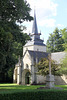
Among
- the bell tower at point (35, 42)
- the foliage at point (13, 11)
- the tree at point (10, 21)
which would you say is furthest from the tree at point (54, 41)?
the foliage at point (13, 11)

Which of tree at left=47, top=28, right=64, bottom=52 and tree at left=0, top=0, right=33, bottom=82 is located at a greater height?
tree at left=47, top=28, right=64, bottom=52

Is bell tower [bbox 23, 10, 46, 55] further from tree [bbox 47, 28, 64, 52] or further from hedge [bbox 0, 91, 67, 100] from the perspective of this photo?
hedge [bbox 0, 91, 67, 100]

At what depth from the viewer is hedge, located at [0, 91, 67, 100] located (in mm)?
9359

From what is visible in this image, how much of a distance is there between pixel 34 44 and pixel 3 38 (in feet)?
122

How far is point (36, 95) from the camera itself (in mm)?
10266

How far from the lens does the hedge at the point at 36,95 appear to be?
9.36 m

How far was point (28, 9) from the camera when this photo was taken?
18.5 metres

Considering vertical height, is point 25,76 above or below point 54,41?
below

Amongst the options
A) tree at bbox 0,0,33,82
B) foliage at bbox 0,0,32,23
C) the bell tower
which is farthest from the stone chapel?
foliage at bbox 0,0,32,23

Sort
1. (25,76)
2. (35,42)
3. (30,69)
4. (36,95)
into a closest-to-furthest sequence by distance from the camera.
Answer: (36,95), (30,69), (25,76), (35,42)

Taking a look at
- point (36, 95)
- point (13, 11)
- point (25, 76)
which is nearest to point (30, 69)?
point (25, 76)

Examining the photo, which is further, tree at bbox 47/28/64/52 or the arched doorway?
tree at bbox 47/28/64/52

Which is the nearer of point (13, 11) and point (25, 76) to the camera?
point (13, 11)

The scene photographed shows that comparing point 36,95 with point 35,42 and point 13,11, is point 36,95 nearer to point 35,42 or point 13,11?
point 13,11
